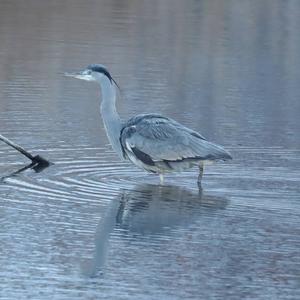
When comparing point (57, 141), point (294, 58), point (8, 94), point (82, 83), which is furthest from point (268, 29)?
point (57, 141)

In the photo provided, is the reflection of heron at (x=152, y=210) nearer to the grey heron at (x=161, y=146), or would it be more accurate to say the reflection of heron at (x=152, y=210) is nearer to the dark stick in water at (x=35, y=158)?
the grey heron at (x=161, y=146)

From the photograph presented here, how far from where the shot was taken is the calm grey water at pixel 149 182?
951 cm

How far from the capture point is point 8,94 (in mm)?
17672

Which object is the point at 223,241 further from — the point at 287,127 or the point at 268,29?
the point at 268,29

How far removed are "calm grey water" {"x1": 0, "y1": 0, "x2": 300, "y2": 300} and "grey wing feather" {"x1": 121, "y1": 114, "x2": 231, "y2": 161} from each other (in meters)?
0.32

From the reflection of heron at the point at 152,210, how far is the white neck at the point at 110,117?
62 centimetres

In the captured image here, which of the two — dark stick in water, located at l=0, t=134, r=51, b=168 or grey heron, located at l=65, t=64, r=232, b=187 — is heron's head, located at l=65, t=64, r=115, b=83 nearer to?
grey heron, located at l=65, t=64, r=232, b=187

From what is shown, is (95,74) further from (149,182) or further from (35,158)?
(149,182)

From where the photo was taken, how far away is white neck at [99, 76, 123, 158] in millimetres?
13234

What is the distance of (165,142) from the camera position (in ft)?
42.4

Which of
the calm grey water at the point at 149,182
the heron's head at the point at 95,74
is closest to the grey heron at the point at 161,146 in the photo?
the calm grey water at the point at 149,182

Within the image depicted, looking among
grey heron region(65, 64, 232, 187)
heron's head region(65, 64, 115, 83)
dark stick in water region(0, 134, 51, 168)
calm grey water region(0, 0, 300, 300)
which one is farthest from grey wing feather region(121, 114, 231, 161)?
dark stick in water region(0, 134, 51, 168)

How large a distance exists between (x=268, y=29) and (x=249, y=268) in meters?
19.4

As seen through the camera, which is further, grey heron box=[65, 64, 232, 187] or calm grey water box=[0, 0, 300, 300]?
grey heron box=[65, 64, 232, 187]
